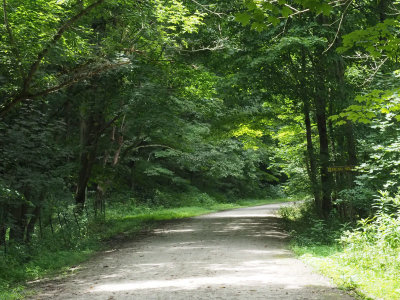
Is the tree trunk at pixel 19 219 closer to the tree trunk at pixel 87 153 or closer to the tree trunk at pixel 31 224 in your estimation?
the tree trunk at pixel 31 224

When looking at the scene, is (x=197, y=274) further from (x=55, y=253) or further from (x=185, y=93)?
(x=185, y=93)

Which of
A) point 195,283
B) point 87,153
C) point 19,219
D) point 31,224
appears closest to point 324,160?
point 195,283

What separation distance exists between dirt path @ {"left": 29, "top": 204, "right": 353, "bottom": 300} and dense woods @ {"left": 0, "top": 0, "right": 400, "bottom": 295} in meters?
1.45

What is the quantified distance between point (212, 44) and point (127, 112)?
12.8 ft

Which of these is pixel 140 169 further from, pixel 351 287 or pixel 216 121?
pixel 351 287

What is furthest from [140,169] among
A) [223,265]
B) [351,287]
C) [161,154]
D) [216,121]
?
[351,287]

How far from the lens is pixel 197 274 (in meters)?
7.80

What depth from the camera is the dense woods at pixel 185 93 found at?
7.87 metres

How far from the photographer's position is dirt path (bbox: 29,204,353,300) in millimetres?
6297

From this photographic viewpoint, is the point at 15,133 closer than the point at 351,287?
No

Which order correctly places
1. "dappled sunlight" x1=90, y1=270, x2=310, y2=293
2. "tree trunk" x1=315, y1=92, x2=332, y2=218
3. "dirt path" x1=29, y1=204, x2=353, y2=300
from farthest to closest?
1. "tree trunk" x1=315, y1=92, x2=332, y2=218
2. "dappled sunlight" x1=90, y1=270, x2=310, y2=293
3. "dirt path" x1=29, y1=204, x2=353, y2=300

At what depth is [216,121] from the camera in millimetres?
18188

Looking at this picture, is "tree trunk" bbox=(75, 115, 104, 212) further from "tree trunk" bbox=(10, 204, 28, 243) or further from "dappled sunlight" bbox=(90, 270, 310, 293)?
"dappled sunlight" bbox=(90, 270, 310, 293)

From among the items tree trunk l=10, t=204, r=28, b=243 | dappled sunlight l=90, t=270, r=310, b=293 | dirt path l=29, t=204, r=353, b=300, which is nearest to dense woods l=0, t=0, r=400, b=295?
tree trunk l=10, t=204, r=28, b=243
